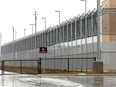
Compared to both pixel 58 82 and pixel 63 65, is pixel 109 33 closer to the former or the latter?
pixel 63 65

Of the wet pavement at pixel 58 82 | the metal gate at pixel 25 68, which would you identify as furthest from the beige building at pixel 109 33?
the wet pavement at pixel 58 82

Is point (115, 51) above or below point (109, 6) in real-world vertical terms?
below

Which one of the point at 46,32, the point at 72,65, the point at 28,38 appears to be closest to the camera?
the point at 72,65

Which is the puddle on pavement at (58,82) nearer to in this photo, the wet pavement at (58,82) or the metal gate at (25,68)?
the wet pavement at (58,82)

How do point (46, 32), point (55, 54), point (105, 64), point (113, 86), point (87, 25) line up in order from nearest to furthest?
point (113, 86)
point (105, 64)
point (87, 25)
point (55, 54)
point (46, 32)

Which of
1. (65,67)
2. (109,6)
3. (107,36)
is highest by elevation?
(109,6)

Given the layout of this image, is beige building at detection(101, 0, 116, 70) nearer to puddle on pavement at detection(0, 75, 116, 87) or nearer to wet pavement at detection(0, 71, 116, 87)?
wet pavement at detection(0, 71, 116, 87)

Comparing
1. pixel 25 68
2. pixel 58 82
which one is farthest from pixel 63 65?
pixel 58 82

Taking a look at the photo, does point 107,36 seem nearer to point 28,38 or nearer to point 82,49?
point 82,49

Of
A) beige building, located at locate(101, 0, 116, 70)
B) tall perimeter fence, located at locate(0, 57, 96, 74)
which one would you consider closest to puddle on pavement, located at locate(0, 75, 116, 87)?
tall perimeter fence, located at locate(0, 57, 96, 74)

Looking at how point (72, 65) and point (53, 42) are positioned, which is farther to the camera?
point (53, 42)

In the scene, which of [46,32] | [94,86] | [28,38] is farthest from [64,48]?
[94,86]

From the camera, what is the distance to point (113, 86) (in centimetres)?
2258

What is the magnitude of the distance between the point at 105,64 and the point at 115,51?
8.81ft
